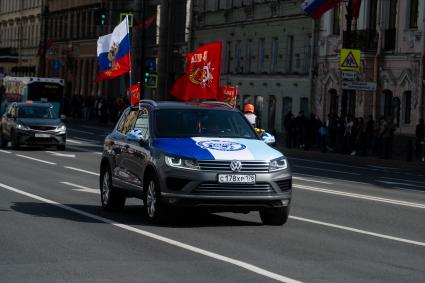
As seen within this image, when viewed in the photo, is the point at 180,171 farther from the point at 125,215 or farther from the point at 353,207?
the point at 353,207

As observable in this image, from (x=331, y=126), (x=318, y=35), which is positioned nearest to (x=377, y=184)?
(x=331, y=126)

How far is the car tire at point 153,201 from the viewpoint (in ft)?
54.2

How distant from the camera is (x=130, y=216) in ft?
59.6

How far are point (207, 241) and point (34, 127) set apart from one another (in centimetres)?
2847

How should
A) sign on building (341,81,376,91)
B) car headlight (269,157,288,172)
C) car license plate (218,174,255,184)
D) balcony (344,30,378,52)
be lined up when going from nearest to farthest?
car license plate (218,174,255,184) < car headlight (269,157,288,172) < sign on building (341,81,376,91) < balcony (344,30,378,52)

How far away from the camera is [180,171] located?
1627 centimetres

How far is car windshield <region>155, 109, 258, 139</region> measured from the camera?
17.5m

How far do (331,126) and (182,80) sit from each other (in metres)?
19.6

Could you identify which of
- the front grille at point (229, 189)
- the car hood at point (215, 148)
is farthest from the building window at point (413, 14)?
the front grille at point (229, 189)

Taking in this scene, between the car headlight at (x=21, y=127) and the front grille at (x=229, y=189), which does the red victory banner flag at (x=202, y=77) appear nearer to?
the car headlight at (x=21, y=127)

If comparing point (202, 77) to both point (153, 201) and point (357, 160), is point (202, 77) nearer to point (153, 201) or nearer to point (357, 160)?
point (357, 160)

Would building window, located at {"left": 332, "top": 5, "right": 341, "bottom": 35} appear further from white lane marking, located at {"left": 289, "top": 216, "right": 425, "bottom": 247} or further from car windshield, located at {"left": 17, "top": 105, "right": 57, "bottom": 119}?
white lane marking, located at {"left": 289, "top": 216, "right": 425, "bottom": 247}

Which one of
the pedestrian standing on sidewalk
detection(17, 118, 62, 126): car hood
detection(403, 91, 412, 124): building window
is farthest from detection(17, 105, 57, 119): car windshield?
detection(403, 91, 412, 124): building window

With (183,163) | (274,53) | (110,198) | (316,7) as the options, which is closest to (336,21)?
(274,53)
